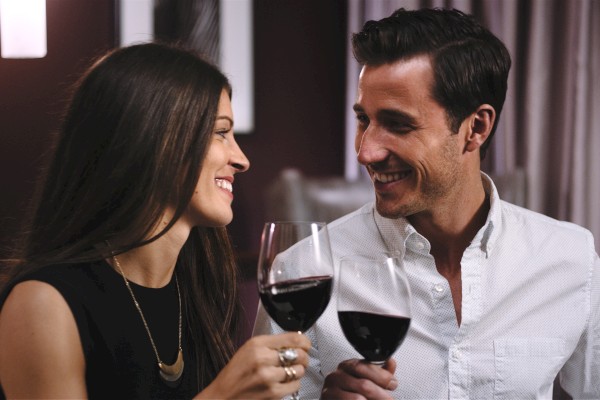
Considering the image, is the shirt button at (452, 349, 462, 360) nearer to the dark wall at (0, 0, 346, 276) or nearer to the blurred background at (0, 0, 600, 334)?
the blurred background at (0, 0, 600, 334)

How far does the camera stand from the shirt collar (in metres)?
1.72

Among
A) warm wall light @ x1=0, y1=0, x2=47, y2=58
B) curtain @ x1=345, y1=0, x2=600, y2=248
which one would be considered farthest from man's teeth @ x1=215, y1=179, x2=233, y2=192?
warm wall light @ x1=0, y1=0, x2=47, y2=58

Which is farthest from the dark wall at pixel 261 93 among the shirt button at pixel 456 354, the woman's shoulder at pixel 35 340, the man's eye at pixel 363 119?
the woman's shoulder at pixel 35 340

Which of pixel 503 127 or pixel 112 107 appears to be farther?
pixel 503 127

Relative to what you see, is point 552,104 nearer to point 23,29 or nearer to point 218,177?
point 218,177

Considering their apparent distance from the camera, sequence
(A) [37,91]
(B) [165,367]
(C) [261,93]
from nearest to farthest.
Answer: (B) [165,367], (A) [37,91], (C) [261,93]

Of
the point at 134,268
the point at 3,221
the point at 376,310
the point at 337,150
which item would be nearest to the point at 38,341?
the point at 134,268

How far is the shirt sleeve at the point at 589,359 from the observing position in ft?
5.63

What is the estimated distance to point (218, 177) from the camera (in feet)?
4.71

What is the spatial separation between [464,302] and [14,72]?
2466 mm

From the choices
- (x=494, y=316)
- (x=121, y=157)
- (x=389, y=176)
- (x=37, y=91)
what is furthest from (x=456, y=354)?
(x=37, y=91)

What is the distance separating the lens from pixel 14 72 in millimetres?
3318

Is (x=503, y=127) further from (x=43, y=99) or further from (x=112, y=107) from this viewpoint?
(x=112, y=107)

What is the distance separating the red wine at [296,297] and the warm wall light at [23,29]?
248cm
